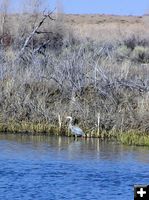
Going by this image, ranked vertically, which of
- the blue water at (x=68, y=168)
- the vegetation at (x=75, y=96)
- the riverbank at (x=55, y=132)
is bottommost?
the blue water at (x=68, y=168)

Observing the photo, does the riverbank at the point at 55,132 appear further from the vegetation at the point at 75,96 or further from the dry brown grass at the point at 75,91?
the dry brown grass at the point at 75,91

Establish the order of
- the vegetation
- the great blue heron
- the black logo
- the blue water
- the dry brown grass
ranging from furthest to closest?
the dry brown grass → the vegetation → the great blue heron → the blue water → the black logo

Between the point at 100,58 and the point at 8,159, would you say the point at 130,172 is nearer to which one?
the point at 8,159

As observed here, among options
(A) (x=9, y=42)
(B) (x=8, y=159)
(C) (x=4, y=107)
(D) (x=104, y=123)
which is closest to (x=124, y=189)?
(B) (x=8, y=159)

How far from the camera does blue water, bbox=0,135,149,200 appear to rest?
54.4ft

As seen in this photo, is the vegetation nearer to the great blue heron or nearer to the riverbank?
the riverbank

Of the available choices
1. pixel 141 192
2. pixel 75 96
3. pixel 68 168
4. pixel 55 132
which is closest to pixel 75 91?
pixel 75 96

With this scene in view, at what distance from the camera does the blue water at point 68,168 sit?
653 inches

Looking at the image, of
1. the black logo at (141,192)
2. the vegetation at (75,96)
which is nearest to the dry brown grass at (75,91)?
the vegetation at (75,96)

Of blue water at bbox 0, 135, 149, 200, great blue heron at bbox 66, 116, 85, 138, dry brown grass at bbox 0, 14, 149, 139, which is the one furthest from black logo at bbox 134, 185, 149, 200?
great blue heron at bbox 66, 116, 85, 138

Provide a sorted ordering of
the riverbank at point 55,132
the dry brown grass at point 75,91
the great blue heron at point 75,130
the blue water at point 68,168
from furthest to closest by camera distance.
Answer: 1. the dry brown grass at point 75,91
2. the great blue heron at point 75,130
3. the riverbank at point 55,132
4. the blue water at point 68,168

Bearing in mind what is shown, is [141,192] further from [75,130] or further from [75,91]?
[75,91]

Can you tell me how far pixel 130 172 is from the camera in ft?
61.8

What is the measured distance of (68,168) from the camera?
19.4 metres
